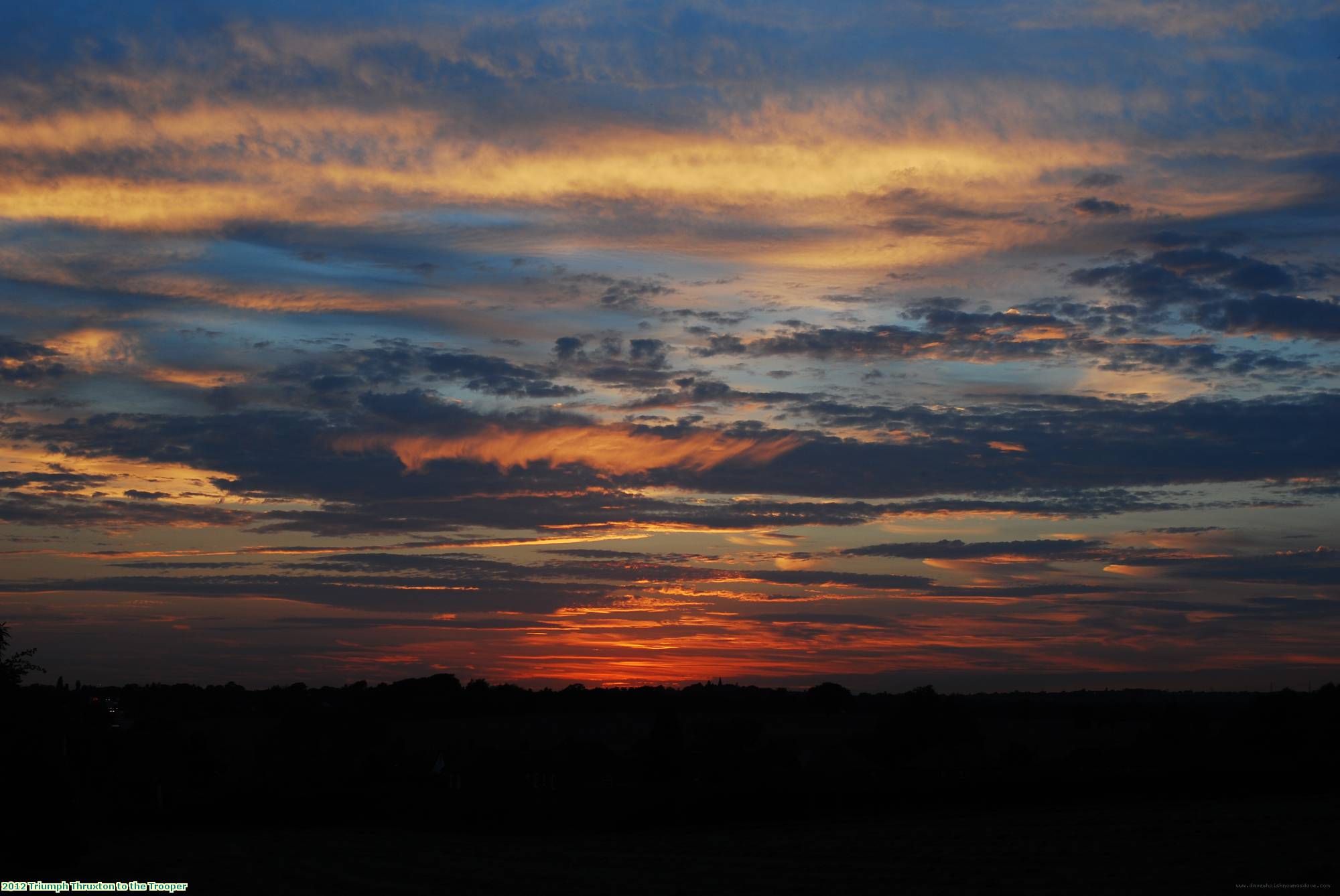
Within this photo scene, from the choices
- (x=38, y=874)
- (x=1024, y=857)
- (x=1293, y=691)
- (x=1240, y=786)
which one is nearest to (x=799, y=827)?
(x=1024, y=857)

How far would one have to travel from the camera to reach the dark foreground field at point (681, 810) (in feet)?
110

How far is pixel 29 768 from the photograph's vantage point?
34812 millimetres

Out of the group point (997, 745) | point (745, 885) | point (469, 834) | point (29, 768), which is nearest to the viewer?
point (745, 885)

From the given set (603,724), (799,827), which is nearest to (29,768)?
(799,827)

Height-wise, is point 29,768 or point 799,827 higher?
point 29,768

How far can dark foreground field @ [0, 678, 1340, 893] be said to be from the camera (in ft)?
110

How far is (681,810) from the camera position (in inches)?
1969

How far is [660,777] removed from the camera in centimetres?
7862

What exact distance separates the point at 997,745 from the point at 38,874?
83449mm

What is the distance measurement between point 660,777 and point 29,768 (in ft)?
161

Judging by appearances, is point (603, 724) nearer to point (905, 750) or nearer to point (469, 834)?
point (905, 750)

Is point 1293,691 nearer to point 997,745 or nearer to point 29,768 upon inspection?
point 997,745

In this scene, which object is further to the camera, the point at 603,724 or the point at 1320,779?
the point at 603,724

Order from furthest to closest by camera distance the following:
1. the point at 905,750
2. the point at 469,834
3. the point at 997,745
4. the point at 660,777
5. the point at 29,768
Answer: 1. the point at 997,745
2. the point at 905,750
3. the point at 660,777
4. the point at 469,834
5. the point at 29,768
